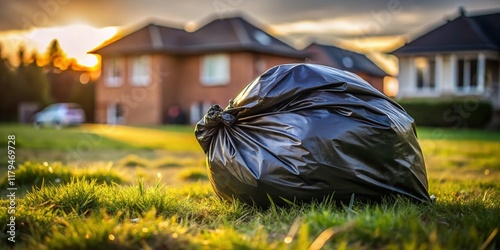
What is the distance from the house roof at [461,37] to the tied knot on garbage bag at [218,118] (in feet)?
85.1

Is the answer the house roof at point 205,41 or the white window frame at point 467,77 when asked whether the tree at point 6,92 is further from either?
the white window frame at point 467,77

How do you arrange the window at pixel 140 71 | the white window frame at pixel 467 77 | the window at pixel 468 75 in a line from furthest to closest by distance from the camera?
1. the window at pixel 140 71
2. the window at pixel 468 75
3. the white window frame at pixel 467 77

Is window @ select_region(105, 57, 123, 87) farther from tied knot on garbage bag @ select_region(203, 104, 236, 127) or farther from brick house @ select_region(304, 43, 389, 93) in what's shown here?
tied knot on garbage bag @ select_region(203, 104, 236, 127)

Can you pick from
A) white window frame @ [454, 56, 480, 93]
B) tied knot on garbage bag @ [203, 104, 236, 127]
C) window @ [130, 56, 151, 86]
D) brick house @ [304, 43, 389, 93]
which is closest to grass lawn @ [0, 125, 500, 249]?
tied knot on garbage bag @ [203, 104, 236, 127]

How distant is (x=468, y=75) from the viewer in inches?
1166

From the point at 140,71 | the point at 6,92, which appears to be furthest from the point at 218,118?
the point at 6,92

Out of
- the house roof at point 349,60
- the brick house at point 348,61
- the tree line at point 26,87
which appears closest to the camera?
the tree line at point 26,87

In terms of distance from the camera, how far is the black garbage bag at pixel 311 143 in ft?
14.2

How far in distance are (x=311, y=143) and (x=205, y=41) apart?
28.4m

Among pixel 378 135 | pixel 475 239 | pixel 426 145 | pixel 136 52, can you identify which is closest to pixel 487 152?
pixel 426 145

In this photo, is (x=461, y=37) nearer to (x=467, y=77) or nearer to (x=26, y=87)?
(x=467, y=77)

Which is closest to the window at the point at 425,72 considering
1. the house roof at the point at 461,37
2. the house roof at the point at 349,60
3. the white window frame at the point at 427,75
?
the white window frame at the point at 427,75

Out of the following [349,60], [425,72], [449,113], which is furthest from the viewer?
[349,60]

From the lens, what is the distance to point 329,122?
4.41 metres
